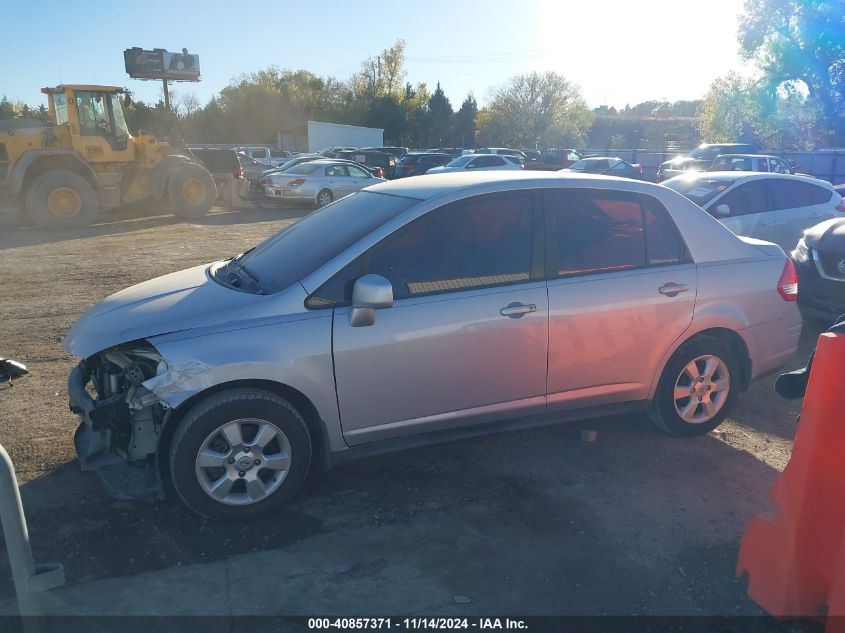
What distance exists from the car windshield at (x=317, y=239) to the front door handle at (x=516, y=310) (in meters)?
0.83

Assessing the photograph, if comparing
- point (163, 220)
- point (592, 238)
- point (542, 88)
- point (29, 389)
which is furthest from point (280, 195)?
point (542, 88)

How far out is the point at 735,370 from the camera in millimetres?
4641

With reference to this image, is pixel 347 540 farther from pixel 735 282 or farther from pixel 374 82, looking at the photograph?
pixel 374 82

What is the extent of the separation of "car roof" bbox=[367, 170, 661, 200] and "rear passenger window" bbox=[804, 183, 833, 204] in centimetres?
653

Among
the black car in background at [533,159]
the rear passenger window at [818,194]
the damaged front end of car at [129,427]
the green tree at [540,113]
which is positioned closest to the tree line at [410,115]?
the green tree at [540,113]

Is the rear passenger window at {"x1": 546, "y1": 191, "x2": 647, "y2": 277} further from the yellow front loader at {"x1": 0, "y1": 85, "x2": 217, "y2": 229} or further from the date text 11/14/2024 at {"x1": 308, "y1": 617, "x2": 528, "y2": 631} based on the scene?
the yellow front loader at {"x1": 0, "y1": 85, "x2": 217, "y2": 229}

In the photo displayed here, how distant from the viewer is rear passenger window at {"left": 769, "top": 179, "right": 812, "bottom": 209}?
30.9 ft

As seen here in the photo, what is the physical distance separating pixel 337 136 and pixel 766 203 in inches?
1755

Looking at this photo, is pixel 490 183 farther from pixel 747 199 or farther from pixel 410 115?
pixel 410 115

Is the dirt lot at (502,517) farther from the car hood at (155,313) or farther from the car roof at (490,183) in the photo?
the car roof at (490,183)

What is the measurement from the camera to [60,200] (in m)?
15.6

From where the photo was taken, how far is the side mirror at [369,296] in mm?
3420

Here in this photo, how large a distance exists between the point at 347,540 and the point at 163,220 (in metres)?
16.4

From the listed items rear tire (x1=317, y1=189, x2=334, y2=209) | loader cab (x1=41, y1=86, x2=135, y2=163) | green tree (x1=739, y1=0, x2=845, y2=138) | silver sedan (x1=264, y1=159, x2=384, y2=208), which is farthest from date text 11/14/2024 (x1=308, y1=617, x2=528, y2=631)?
green tree (x1=739, y1=0, x2=845, y2=138)
